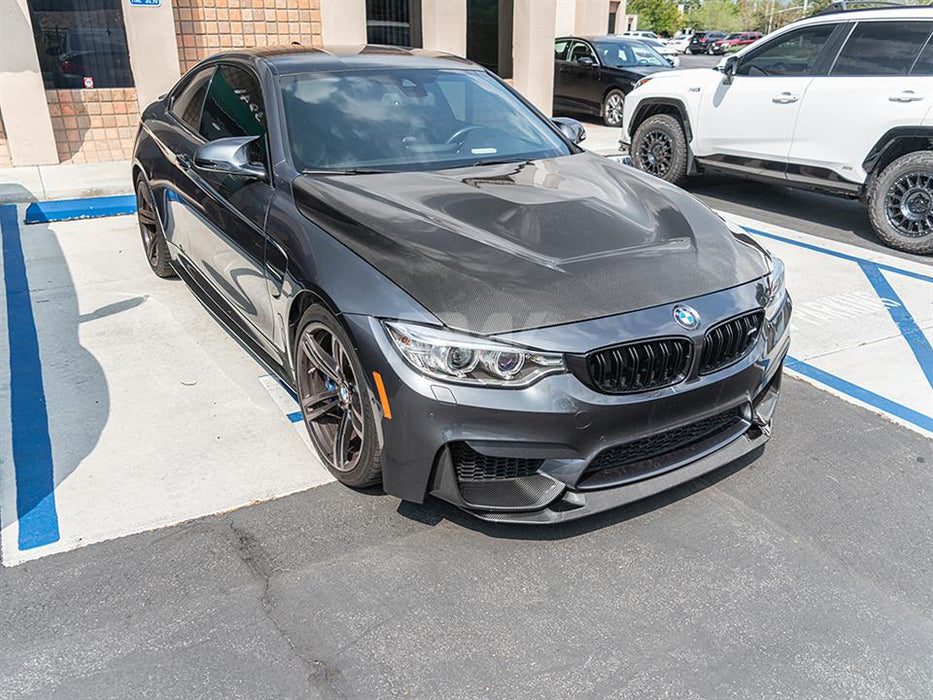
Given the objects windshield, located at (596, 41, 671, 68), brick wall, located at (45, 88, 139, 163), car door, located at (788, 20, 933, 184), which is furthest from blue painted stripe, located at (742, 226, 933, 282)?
brick wall, located at (45, 88, 139, 163)

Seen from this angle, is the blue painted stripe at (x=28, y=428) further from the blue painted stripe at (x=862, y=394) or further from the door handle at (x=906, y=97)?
the door handle at (x=906, y=97)

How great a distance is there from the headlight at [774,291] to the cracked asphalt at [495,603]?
79cm

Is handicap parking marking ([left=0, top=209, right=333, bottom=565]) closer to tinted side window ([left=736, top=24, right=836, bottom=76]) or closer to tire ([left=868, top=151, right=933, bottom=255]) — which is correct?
tire ([left=868, top=151, right=933, bottom=255])

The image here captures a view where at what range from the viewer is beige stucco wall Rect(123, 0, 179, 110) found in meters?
9.62

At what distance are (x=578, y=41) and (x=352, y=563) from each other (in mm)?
14110

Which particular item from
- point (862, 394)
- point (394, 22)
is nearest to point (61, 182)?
point (394, 22)

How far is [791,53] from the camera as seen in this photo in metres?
7.82

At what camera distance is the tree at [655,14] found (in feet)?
245

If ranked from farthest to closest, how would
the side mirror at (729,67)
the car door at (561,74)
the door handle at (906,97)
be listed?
1. the car door at (561,74)
2. the side mirror at (729,67)
3. the door handle at (906,97)

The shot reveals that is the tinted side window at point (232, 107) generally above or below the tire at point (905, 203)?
above

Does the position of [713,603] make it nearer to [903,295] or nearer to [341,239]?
[341,239]

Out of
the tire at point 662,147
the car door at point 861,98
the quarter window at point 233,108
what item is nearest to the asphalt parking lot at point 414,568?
the quarter window at point 233,108

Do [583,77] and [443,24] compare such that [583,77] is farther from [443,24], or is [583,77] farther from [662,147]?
[662,147]

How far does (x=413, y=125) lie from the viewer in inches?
162
